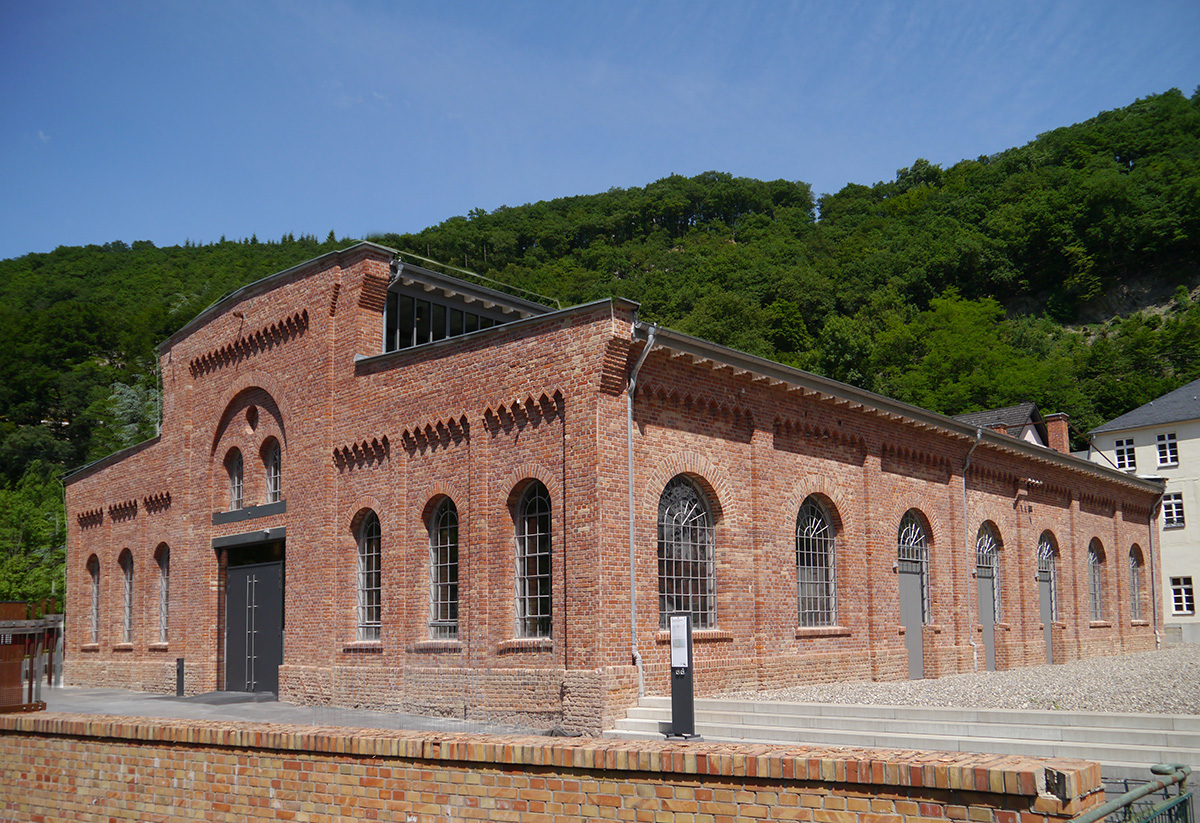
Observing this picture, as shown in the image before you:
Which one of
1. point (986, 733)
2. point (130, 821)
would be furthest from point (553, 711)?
point (130, 821)

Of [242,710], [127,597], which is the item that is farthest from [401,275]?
[127,597]

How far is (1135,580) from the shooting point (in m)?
38.7

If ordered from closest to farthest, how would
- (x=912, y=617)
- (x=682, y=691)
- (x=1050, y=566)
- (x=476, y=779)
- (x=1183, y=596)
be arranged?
(x=476, y=779)
(x=682, y=691)
(x=912, y=617)
(x=1050, y=566)
(x=1183, y=596)

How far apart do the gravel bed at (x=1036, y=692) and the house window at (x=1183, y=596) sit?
24708 millimetres

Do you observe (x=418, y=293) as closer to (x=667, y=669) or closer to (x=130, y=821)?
(x=667, y=669)

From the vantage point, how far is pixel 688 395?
1714 centimetres

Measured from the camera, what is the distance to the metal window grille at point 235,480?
23938mm

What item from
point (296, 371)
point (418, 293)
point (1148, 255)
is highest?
point (1148, 255)

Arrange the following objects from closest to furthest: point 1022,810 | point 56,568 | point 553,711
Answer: point 1022,810 → point 553,711 → point 56,568

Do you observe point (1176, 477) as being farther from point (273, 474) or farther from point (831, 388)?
point (273, 474)

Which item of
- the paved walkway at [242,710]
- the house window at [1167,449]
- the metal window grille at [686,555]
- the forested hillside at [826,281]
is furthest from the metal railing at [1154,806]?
the forested hillside at [826,281]

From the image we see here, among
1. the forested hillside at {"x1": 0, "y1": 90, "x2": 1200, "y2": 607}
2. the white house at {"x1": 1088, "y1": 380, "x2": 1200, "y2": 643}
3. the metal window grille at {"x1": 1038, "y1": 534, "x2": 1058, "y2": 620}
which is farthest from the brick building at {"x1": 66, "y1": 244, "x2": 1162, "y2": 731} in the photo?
the forested hillside at {"x1": 0, "y1": 90, "x2": 1200, "y2": 607}

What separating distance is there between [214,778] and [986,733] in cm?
912

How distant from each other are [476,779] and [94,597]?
→ 88.5 feet
